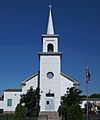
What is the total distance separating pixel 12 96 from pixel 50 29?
1376cm

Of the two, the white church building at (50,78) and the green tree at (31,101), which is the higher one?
the white church building at (50,78)

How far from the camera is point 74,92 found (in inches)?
1928

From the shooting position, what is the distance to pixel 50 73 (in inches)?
2087

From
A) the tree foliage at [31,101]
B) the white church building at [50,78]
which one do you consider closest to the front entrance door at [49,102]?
the white church building at [50,78]

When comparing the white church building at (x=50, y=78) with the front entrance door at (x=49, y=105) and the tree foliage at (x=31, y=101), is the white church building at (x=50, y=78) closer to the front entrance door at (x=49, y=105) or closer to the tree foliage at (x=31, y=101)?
the front entrance door at (x=49, y=105)

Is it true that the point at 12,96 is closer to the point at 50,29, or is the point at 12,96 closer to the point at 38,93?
the point at 38,93

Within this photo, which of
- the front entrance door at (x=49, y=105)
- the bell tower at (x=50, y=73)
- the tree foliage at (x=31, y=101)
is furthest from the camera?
the bell tower at (x=50, y=73)

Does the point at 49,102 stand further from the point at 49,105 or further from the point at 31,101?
the point at 31,101

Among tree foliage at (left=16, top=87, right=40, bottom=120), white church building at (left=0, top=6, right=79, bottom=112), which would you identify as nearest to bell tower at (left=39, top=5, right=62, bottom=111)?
white church building at (left=0, top=6, right=79, bottom=112)

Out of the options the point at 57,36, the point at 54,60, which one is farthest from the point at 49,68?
the point at 57,36

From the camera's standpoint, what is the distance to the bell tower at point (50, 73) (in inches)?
2053

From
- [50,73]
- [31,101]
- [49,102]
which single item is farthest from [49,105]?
[50,73]

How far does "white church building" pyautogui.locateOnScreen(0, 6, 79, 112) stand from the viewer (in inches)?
2056

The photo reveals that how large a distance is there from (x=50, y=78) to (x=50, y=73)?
84 cm
